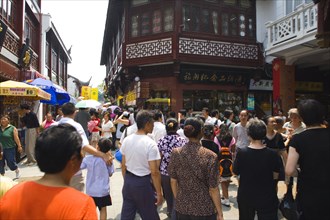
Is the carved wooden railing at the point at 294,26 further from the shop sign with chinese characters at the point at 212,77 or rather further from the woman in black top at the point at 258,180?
the woman in black top at the point at 258,180

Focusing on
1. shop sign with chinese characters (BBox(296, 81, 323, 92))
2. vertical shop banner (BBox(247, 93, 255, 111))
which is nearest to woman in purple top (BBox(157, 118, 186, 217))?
vertical shop banner (BBox(247, 93, 255, 111))

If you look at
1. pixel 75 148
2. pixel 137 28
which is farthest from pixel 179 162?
pixel 137 28

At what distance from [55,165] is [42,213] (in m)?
0.25

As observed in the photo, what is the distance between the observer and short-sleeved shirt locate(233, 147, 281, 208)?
3.22 meters

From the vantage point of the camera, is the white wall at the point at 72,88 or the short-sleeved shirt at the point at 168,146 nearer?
the short-sleeved shirt at the point at 168,146

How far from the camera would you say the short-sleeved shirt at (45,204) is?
146 cm

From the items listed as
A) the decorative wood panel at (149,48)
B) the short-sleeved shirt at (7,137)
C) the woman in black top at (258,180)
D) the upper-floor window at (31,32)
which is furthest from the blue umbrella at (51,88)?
the woman in black top at (258,180)

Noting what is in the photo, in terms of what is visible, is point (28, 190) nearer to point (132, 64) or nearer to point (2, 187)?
point (2, 187)

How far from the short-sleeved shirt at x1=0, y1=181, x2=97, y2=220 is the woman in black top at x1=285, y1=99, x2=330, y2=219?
6.94 ft

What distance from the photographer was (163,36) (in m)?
13.7

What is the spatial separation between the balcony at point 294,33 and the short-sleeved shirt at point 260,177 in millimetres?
8182

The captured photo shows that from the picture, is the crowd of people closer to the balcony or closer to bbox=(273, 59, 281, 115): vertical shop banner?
the balcony

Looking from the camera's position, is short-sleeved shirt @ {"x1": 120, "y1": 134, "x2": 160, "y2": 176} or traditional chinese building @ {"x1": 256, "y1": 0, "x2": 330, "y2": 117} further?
traditional chinese building @ {"x1": 256, "y1": 0, "x2": 330, "y2": 117}

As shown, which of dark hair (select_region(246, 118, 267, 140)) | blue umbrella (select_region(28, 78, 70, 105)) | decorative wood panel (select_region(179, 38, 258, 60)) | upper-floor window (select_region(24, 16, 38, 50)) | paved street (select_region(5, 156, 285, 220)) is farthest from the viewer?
upper-floor window (select_region(24, 16, 38, 50))
